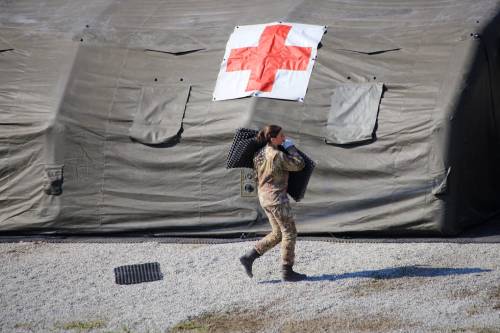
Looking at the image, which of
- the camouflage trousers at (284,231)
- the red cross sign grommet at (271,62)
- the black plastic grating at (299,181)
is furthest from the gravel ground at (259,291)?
the red cross sign grommet at (271,62)

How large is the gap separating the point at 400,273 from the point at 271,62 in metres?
3.83

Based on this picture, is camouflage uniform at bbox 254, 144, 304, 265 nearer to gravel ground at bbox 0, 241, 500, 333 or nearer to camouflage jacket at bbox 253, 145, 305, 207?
camouflage jacket at bbox 253, 145, 305, 207

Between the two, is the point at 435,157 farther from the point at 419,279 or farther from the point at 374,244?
the point at 419,279

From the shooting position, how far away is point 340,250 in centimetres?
1107

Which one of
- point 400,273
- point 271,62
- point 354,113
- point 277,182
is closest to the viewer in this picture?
point 277,182

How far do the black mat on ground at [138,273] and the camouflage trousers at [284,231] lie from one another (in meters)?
1.41

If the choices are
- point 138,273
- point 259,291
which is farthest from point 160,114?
point 259,291

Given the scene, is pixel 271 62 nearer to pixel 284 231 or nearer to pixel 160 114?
pixel 160 114

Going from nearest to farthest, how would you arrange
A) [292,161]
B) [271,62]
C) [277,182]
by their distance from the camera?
[292,161]
[277,182]
[271,62]

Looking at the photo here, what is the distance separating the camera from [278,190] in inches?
375

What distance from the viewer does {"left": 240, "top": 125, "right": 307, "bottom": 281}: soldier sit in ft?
31.0

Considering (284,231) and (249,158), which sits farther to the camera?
(249,158)

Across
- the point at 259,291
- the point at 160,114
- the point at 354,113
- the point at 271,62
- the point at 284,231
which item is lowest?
the point at 259,291

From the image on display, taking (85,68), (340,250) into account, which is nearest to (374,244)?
(340,250)
